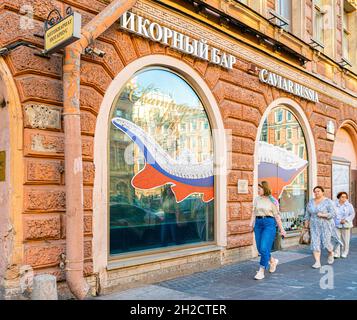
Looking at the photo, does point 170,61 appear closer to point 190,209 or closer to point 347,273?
point 190,209

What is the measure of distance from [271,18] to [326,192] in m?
5.17

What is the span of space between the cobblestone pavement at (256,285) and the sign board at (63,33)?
3306mm

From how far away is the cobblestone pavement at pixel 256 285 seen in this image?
5871mm

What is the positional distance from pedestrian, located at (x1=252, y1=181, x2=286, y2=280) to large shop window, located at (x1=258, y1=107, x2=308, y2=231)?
2.51 metres

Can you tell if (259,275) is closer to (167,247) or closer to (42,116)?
Answer: (167,247)

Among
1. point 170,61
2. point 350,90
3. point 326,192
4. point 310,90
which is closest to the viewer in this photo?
point 170,61

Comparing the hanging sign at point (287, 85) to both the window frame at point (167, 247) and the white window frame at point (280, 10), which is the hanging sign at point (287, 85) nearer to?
the white window frame at point (280, 10)

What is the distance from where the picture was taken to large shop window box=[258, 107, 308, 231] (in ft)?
32.6

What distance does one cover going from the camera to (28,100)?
5.37 metres

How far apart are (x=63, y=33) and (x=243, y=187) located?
4.97m

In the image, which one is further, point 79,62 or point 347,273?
point 347,273

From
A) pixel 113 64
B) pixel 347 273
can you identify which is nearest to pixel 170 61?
pixel 113 64

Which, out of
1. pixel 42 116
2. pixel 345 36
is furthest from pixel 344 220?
pixel 345 36
